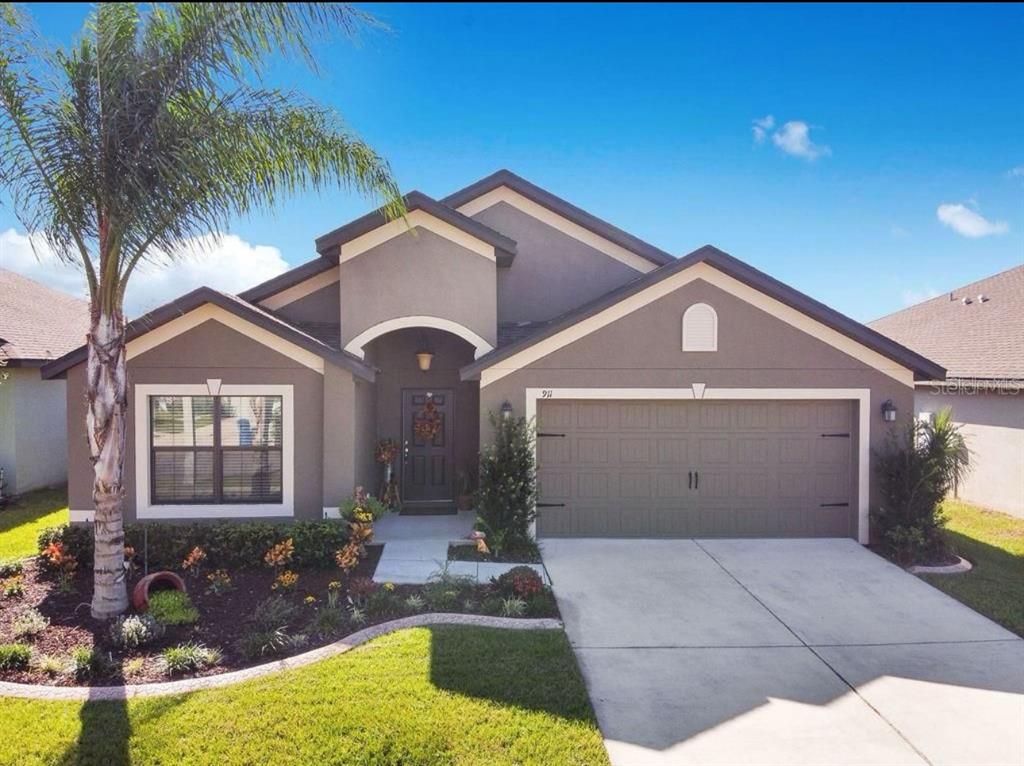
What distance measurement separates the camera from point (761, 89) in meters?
7.27

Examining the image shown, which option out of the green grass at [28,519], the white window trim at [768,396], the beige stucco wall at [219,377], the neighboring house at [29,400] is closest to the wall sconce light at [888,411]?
the white window trim at [768,396]

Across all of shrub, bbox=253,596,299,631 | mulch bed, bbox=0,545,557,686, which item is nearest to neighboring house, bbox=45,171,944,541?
mulch bed, bbox=0,545,557,686

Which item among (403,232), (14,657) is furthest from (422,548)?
(403,232)

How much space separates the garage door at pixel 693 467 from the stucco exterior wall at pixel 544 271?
3.22 m

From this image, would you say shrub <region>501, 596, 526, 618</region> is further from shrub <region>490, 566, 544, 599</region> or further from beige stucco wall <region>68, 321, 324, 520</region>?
beige stucco wall <region>68, 321, 324, 520</region>

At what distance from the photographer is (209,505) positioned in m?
9.65

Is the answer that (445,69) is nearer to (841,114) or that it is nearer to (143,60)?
(143,60)

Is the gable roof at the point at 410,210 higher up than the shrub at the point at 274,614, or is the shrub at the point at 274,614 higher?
the gable roof at the point at 410,210

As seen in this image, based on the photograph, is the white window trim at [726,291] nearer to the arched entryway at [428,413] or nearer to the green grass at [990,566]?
the arched entryway at [428,413]

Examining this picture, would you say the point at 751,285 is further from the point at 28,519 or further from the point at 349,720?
the point at 28,519

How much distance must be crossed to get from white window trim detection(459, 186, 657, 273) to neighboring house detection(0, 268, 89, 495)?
9.93 meters

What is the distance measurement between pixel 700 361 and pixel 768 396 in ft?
4.31

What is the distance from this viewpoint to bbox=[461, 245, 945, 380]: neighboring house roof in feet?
31.4

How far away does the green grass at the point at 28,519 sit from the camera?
9.29 m
